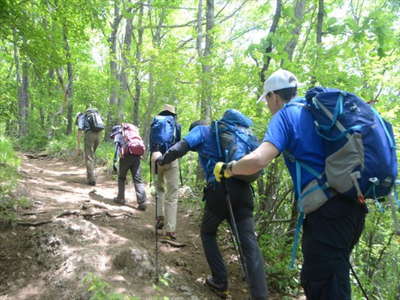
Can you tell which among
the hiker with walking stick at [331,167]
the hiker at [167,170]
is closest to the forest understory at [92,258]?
the hiker at [167,170]

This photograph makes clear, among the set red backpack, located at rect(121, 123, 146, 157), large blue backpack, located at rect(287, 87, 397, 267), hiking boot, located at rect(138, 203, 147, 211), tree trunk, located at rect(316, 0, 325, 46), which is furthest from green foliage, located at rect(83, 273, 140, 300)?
tree trunk, located at rect(316, 0, 325, 46)

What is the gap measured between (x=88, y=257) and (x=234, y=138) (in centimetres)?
231

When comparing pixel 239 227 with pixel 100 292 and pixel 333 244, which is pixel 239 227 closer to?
pixel 333 244

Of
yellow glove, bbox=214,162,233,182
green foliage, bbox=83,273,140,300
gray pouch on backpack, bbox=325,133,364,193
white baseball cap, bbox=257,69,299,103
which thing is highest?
white baseball cap, bbox=257,69,299,103

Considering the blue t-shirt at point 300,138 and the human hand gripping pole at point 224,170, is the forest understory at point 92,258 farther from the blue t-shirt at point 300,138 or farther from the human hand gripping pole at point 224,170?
the blue t-shirt at point 300,138

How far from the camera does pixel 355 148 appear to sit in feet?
6.15

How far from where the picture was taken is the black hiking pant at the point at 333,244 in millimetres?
2055

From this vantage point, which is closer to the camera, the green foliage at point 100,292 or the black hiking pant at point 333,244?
the black hiking pant at point 333,244

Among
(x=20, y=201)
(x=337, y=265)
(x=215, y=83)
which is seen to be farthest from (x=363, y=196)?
(x=20, y=201)

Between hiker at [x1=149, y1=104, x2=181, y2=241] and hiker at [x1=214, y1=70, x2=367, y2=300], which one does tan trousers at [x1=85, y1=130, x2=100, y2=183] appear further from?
hiker at [x1=214, y1=70, x2=367, y2=300]

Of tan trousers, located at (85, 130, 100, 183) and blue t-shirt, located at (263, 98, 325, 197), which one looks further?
tan trousers, located at (85, 130, 100, 183)

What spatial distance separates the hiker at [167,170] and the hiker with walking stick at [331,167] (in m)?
2.82

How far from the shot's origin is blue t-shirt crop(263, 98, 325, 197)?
212 cm

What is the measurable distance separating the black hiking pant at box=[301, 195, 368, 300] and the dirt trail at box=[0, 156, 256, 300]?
5.87ft
